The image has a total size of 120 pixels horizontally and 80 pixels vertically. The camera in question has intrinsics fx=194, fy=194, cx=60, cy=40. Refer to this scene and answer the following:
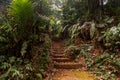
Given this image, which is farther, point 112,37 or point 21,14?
point 112,37

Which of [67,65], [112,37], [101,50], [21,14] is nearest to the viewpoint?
[21,14]

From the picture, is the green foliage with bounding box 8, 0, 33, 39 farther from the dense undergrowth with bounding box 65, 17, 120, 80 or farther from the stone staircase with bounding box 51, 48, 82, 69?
the dense undergrowth with bounding box 65, 17, 120, 80

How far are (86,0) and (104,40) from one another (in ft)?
13.1

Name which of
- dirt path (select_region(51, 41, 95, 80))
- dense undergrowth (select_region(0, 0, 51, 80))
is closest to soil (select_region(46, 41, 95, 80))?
dirt path (select_region(51, 41, 95, 80))

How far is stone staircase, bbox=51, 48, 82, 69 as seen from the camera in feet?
24.5

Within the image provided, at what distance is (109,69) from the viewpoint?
661 centimetres

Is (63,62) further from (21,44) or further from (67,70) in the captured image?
(21,44)

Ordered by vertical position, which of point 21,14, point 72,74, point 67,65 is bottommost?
point 72,74

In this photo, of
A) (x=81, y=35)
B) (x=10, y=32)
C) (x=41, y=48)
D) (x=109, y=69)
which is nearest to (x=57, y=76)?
(x=41, y=48)

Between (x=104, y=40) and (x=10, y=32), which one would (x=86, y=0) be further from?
(x=10, y=32)

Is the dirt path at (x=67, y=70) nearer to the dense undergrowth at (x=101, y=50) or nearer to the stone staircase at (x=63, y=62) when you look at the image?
the stone staircase at (x=63, y=62)

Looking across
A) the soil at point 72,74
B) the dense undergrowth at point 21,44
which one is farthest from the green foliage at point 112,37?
the dense undergrowth at point 21,44

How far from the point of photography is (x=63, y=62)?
7.99m

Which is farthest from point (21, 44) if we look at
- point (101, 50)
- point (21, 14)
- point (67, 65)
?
point (101, 50)
